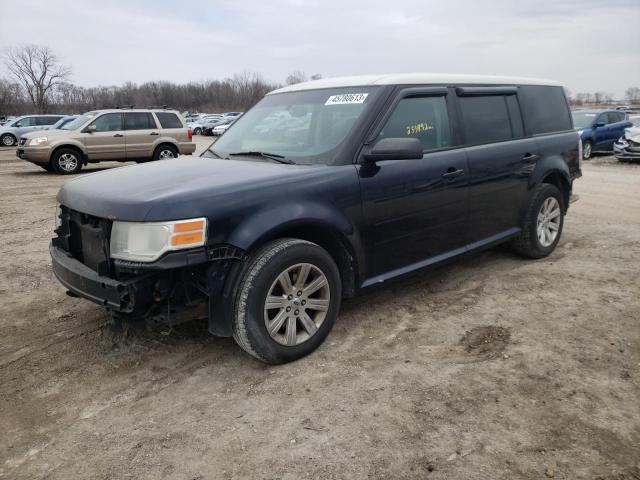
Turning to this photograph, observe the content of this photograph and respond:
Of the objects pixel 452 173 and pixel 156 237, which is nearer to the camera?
pixel 156 237

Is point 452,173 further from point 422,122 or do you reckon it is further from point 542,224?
point 542,224

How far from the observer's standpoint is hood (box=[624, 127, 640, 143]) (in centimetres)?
1512

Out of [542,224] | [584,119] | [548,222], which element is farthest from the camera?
[584,119]

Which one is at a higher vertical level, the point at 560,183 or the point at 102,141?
the point at 102,141

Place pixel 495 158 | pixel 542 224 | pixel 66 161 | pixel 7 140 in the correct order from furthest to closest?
pixel 7 140, pixel 66 161, pixel 542 224, pixel 495 158

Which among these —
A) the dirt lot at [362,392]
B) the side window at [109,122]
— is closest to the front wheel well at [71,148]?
the side window at [109,122]

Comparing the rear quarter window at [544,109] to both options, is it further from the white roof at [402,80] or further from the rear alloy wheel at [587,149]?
the rear alloy wheel at [587,149]

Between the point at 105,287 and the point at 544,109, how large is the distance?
184 inches

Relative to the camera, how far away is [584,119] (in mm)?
17156

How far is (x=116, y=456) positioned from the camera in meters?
2.56

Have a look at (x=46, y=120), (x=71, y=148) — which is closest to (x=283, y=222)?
(x=71, y=148)

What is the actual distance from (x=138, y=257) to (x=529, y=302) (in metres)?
3.13

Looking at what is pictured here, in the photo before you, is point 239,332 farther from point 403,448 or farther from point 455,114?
point 455,114

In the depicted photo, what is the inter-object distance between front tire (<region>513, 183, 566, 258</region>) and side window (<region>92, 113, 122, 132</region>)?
12.5 metres
